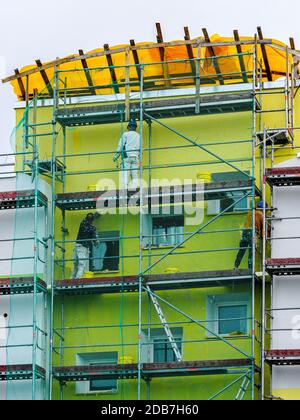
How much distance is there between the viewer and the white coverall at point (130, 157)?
4909cm

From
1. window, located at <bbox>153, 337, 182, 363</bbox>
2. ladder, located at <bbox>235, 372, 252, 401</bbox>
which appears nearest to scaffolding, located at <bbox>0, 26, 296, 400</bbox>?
ladder, located at <bbox>235, 372, 252, 401</bbox>

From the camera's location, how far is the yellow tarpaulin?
50.1 metres

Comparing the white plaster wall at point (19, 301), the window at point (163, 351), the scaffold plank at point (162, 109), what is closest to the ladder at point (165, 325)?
the window at point (163, 351)

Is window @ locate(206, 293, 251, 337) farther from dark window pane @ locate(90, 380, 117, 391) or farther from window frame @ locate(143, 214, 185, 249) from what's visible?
dark window pane @ locate(90, 380, 117, 391)

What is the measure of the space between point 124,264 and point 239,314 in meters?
3.10

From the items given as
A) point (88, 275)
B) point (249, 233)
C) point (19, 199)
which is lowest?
point (88, 275)

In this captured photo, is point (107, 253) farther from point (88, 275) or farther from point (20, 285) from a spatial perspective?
point (20, 285)

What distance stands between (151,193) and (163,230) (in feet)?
4.10

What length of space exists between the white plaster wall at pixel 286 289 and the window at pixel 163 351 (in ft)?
9.53

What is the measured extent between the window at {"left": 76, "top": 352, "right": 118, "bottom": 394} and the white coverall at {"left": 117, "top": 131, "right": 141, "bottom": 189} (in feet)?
13.6

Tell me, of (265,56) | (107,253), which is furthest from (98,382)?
(265,56)

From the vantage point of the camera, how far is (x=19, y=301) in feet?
160

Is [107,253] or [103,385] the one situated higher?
[107,253]
